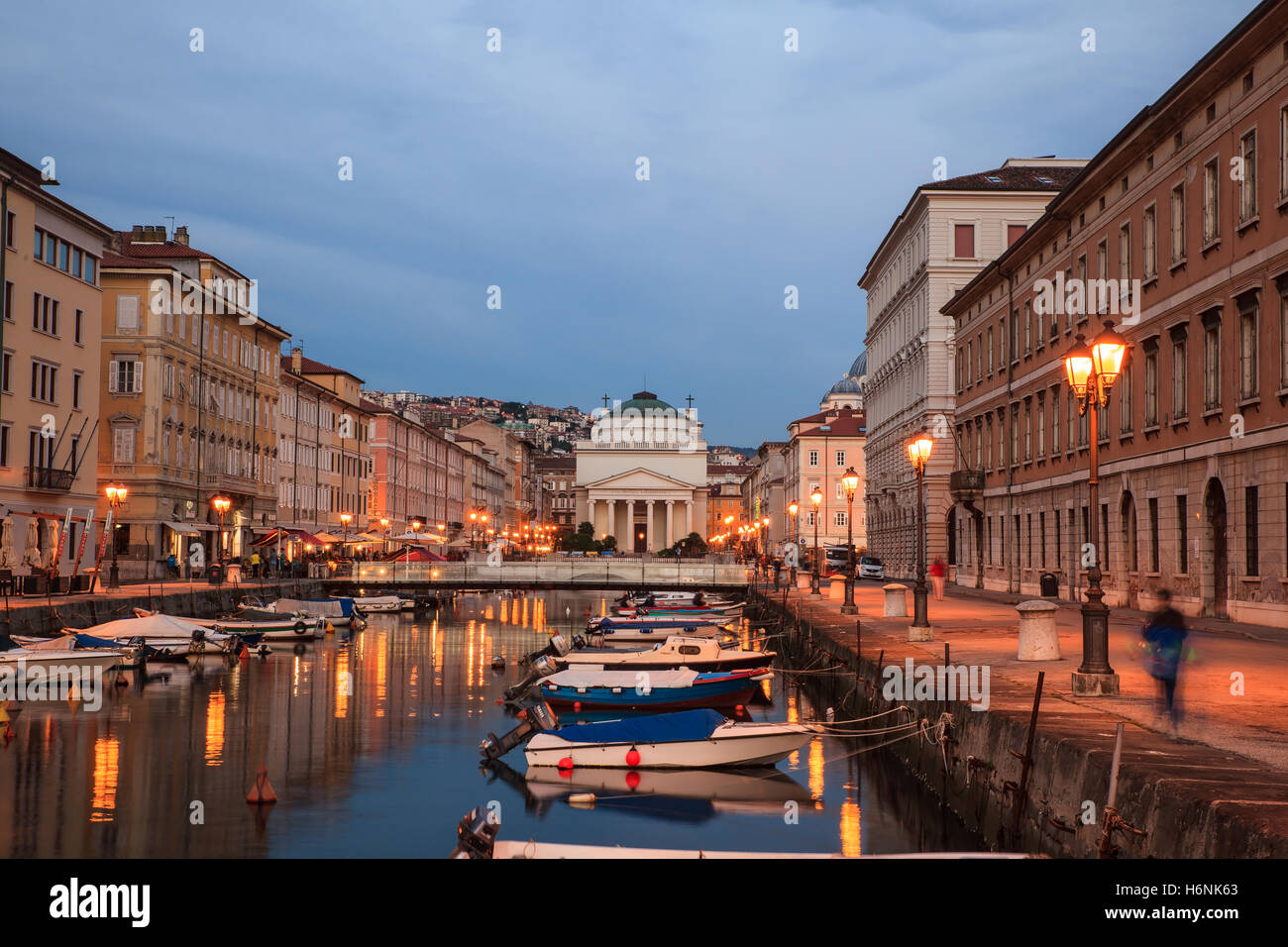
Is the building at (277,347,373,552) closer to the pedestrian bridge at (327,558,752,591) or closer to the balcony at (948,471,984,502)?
the pedestrian bridge at (327,558,752,591)

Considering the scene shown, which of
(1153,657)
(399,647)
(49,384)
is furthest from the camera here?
(49,384)

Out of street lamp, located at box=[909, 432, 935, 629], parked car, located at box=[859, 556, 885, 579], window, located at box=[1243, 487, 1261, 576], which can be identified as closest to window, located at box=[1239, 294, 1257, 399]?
window, located at box=[1243, 487, 1261, 576]

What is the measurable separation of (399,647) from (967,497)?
29092 millimetres

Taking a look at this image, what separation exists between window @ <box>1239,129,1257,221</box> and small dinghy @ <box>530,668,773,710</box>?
16540mm

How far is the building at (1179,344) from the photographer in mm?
30609

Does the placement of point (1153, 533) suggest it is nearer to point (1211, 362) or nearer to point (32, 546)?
point (1211, 362)

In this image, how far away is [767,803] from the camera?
21.4m

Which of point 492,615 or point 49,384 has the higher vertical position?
point 49,384

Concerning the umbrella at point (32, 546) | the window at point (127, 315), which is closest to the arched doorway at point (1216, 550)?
the umbrella at point (32, 546)

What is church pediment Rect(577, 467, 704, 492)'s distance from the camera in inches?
7584

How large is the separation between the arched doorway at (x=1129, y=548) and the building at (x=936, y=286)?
2589 cm

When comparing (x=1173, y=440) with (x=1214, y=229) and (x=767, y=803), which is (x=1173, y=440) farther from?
(x=767, y=803)
